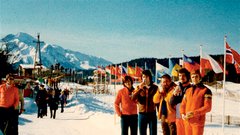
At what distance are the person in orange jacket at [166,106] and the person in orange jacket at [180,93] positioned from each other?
0.18 metres

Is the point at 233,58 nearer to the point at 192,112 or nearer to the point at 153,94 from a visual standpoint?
the point at 153,94

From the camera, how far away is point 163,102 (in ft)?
22.9

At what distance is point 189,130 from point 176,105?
0.68m

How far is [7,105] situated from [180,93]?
14.6 ft

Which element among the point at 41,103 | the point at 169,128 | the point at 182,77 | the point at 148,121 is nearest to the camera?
the point at 182,77

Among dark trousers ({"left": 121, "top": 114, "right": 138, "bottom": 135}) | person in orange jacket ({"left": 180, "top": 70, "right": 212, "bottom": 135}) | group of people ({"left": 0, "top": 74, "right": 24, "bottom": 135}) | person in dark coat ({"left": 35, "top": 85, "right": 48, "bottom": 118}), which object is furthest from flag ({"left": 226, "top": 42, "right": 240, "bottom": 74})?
person in dark coat ({"left": 35, "top": 85, "right": 48, "bottom": 118})

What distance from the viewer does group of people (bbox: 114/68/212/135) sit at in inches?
238

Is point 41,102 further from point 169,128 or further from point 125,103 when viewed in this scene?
point 169,128

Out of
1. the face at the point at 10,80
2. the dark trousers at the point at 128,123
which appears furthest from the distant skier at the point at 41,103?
the dark trousers at the point at 128,123

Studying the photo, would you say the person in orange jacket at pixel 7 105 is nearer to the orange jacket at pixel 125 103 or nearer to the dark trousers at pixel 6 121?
the dark trousers at pixel 6 121

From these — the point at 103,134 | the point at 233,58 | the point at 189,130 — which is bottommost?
the point at 103,134

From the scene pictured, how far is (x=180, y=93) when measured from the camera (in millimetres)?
6387

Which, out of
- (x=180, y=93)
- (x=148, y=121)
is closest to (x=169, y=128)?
(x=148, y=121)

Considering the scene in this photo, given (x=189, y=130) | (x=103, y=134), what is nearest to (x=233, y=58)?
Result: (x=103, y=134)
